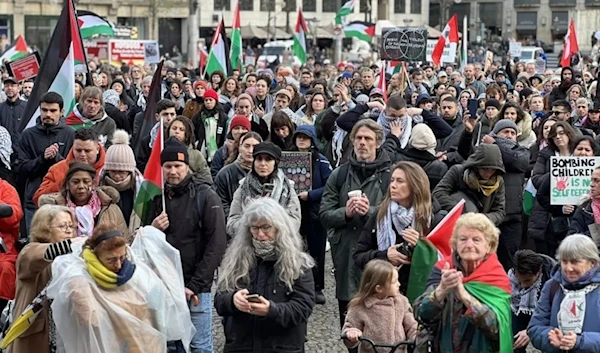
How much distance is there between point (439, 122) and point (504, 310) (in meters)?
5.54

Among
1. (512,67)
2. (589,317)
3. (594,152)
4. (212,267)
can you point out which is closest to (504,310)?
(589,317)

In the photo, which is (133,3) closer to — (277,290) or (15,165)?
(15,165)

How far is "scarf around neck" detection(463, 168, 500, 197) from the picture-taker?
8.19 m

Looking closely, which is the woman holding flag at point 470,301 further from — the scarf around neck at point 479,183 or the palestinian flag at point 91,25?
the palestinian flag at point 91,25

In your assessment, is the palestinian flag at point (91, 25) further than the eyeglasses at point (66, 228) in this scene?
Yes

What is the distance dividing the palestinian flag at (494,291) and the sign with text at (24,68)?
10.7m

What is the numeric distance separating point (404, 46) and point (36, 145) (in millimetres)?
7501

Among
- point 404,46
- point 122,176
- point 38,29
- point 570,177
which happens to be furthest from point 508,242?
point 38,29

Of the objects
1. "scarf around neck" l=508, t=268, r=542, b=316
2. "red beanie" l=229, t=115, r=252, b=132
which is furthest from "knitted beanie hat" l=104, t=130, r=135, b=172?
"scarf around neck" l=508, t=268, r=542, b=316

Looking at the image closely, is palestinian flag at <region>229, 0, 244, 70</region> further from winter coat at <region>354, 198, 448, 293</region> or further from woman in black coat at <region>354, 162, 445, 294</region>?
woman in black coat at <region>354, 162, 445, 294</region>

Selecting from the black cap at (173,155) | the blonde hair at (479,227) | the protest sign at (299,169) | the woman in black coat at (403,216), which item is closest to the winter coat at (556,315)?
the blonde hair at (479,227)

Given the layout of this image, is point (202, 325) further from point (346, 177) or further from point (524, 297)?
point (524, 297)

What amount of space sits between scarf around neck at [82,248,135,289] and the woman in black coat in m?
1.68

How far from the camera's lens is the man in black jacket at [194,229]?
7238mm
